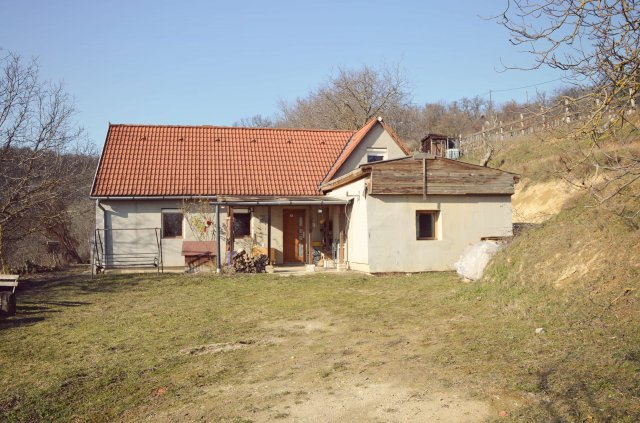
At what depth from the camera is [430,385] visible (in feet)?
18.9

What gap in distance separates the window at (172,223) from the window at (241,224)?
2228 millimetres

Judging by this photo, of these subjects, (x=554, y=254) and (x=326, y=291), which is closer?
(x=554, y=254)

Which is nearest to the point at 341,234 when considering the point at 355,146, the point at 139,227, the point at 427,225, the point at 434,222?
the point at 427,225

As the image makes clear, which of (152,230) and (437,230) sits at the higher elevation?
(152,230)

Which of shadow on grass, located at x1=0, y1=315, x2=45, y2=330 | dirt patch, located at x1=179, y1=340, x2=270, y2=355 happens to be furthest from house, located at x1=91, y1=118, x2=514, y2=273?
dirt patch, located at x1=179, y1=340, x2=270, y2=355

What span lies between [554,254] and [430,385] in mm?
4888

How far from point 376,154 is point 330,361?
60.2 feet

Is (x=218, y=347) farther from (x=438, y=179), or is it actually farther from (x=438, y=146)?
(x=438, y=146)

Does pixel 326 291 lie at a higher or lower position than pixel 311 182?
lower

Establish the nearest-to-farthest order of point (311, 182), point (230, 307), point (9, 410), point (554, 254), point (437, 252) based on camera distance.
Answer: point (9, 410) < point (554, 254) < point (230, 307) < point (437, 252) < point (311, 182)

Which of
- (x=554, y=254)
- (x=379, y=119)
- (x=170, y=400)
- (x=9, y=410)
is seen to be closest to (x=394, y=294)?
(x=554, y=254)

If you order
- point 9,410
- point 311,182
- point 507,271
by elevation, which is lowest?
point 9,410

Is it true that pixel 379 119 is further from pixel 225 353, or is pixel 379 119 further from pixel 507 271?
pixel 225 353

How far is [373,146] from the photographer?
24562mm
